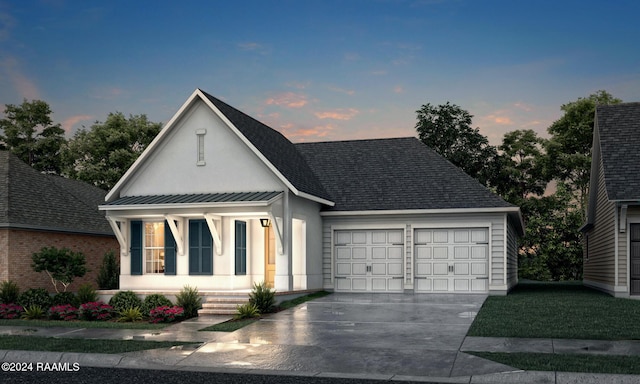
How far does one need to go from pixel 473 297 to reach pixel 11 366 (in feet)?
51.1

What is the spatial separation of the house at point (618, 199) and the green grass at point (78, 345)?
15.7 meters

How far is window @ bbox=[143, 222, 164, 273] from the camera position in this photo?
2405cm

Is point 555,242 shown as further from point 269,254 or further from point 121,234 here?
point 121,234

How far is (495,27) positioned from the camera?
2984cm

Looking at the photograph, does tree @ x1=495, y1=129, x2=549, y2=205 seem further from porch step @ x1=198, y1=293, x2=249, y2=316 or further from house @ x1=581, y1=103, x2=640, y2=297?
porch step @ x1=198, y1=293, x2=249, y2=316

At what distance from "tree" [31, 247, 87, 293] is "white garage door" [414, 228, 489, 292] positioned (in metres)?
12.1

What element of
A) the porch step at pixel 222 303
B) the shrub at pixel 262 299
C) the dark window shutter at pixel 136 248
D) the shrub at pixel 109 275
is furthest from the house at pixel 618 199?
the shrub at pixel 109 275

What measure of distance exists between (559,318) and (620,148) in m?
10.1

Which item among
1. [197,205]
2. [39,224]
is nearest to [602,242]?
[197,205]

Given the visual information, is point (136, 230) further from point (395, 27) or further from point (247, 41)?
point (395, 27)

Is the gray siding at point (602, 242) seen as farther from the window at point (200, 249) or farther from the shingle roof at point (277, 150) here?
the window at point (200, 249)

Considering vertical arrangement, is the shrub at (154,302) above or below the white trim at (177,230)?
below

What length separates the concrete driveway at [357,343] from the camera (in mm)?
11938

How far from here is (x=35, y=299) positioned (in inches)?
864
